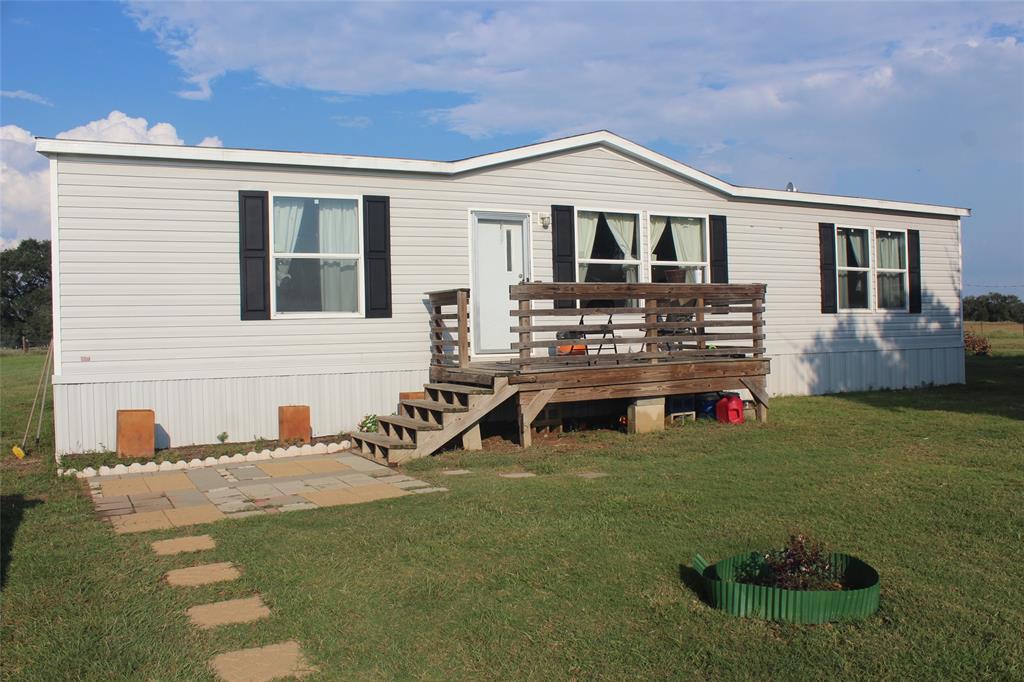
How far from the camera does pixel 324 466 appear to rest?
8266 millimetres

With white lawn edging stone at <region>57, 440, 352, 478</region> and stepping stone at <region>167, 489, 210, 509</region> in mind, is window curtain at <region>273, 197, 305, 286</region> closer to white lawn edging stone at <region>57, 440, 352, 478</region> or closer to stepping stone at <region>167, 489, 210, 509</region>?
white lawn edging stone at <region>57, 440, 352, 478</region>

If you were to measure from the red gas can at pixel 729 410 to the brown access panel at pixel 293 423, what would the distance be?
4.92 meters

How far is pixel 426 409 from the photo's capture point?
29.8 feet

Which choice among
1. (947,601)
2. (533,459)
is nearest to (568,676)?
(947,601)

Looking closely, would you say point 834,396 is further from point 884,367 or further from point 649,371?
point 649,371

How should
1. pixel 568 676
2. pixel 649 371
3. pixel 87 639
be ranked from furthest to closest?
pixel 649 371 → pixel 87 639 → pixel 568 676

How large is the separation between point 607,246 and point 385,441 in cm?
453

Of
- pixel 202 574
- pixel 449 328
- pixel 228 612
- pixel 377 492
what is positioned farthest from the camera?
pixel 449 328

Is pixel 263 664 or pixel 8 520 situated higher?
pixel 8 520

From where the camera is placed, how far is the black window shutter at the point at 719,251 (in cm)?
1223

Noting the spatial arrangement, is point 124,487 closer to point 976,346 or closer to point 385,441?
point 385,441

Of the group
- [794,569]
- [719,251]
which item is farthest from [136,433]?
[719,251]

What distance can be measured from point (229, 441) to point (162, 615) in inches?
225

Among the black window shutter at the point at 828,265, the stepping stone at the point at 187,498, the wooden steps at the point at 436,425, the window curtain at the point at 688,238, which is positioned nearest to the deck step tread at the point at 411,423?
the wooden steps at the point at 436,425
